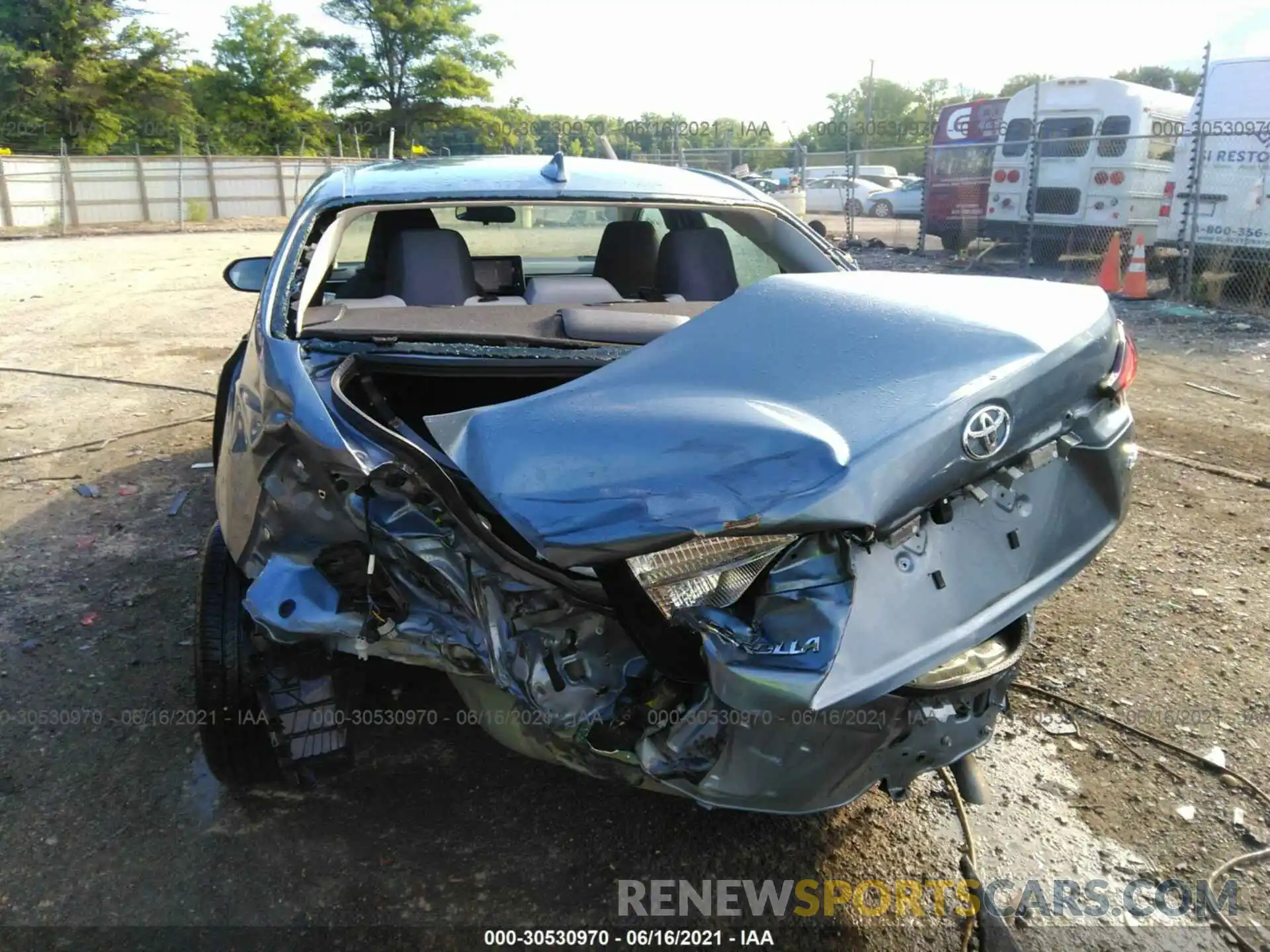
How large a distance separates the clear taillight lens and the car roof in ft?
6.76

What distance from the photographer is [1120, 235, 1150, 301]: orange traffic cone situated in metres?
10.8

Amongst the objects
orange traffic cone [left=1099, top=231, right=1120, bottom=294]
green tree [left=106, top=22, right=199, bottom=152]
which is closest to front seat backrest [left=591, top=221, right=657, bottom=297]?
orange traffic cone [left=1099, top=231, right=1120, bottom=294]

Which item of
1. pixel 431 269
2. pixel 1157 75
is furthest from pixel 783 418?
pixel 1157 75

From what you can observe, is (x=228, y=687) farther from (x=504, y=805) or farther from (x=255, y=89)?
(x=255, y=89)

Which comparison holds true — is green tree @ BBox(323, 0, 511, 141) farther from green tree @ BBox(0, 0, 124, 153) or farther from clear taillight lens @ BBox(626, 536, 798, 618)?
clear taillight lens @ BBox(626, 536, 798, 618)

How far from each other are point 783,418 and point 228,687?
1734 millimetres

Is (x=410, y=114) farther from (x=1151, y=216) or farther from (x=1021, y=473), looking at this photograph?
(x=1021, y=473)

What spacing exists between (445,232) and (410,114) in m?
43.3

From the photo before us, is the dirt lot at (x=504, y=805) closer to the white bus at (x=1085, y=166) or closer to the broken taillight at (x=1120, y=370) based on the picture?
the broken taillight at (x=1120, y=370)

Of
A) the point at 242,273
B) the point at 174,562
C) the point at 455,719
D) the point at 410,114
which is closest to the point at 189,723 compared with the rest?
the point at 455,719

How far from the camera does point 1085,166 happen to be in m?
12.8

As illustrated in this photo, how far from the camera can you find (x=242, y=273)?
3.99 m

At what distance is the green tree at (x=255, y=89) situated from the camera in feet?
133

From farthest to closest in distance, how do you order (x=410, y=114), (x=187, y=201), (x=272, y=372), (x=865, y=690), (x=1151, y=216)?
(x=410, y=114)
(x=187, y=201)
(x=1151, y=216)
(x=272, y=372)
(x=865, y=690)
